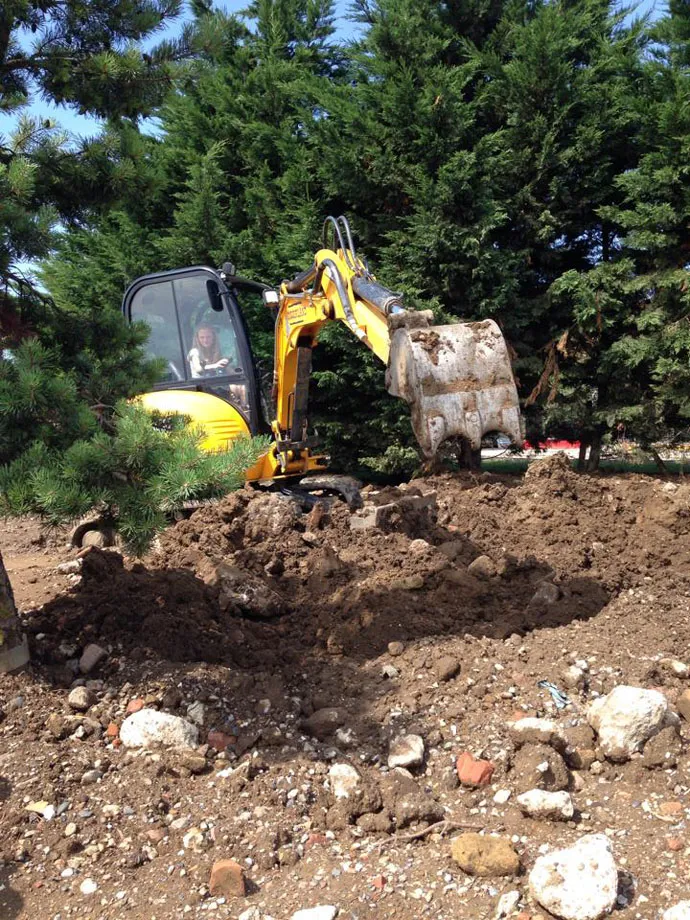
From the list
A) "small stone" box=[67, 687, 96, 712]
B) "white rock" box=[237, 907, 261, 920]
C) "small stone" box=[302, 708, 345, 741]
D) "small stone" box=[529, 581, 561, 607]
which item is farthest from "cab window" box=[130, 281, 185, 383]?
"white rock" box=[237, 907, 261, 920]

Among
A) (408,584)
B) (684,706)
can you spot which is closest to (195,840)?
(684,706)

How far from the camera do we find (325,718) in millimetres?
3391

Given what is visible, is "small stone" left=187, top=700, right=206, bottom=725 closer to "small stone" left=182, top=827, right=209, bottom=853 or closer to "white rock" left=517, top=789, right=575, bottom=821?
"small stone" left=182, top=827, right=209, bottom=853

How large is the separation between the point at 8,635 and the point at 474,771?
200 cm

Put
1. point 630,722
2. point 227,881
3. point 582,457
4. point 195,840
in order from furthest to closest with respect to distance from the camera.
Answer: point 582,457 → point 630,722 → point 195,840 → point 227,881

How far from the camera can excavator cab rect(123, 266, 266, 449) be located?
23.1 ft

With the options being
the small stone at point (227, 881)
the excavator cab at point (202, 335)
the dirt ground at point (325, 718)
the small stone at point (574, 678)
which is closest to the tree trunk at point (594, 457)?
the dirt ground at point (325, 718)

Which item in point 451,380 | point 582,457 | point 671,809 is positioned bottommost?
point 671,809

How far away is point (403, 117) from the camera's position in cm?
970

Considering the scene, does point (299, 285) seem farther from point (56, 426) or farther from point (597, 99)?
point (597, 99)

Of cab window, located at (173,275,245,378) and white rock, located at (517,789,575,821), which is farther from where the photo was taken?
cab window, located at (173,275,245,378)

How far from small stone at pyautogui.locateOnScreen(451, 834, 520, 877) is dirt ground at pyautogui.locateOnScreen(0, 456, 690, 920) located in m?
0.03

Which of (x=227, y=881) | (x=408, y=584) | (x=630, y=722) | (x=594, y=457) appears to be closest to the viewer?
(x=227, y=881)

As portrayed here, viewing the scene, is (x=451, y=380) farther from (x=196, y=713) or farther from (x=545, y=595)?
(x=196, y=713)
